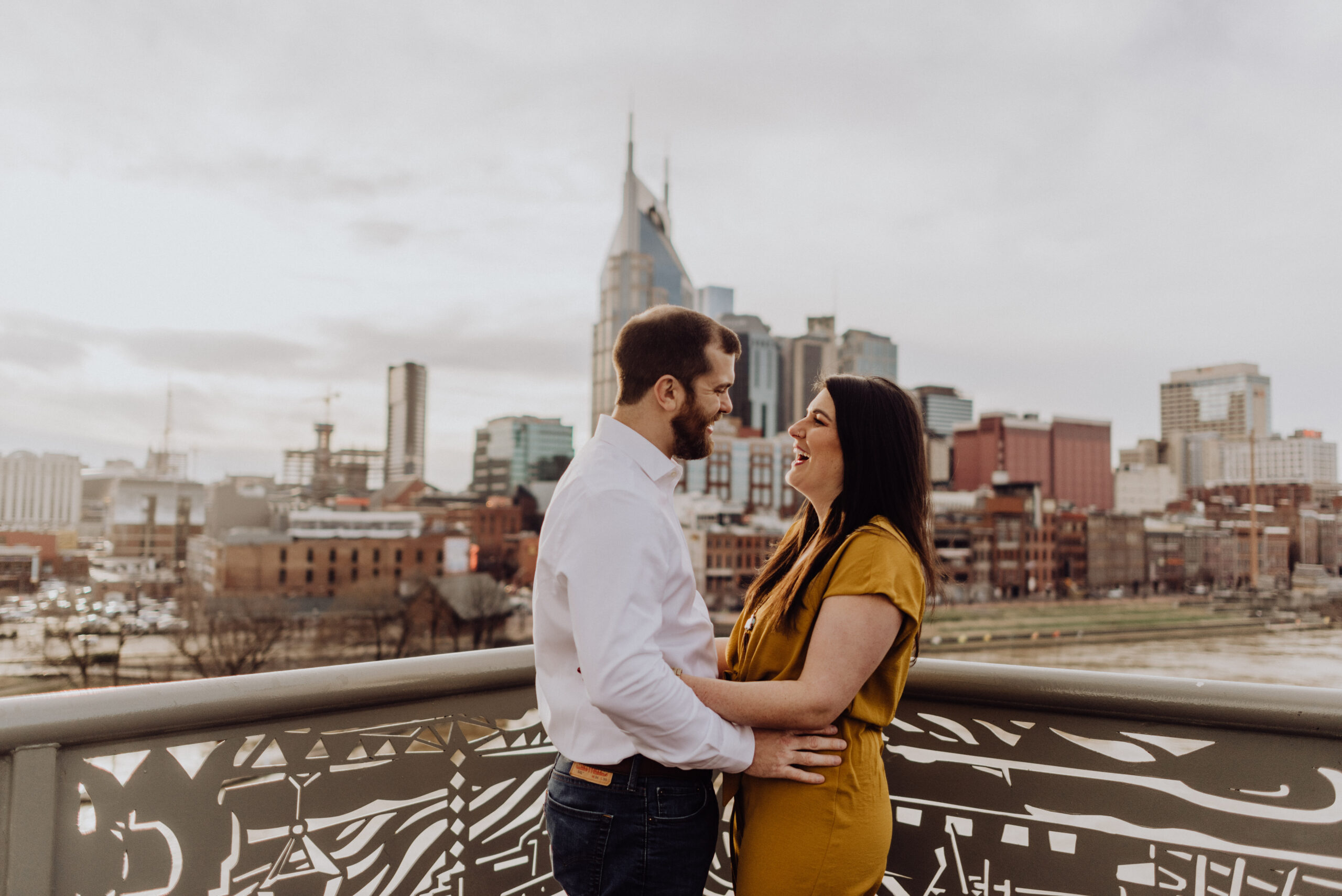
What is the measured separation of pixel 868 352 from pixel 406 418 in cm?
4977

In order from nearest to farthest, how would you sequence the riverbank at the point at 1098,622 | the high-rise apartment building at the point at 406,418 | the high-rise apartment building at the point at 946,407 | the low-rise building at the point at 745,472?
1. the riverbank at the point at 1098,622
2. the low-rise building at the point at 745,472
3. the high-rise apartment building at the point at 406,418
4. the high-rise apartment building at the point at 946,407

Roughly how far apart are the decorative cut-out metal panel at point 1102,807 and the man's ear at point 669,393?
2.85 ft

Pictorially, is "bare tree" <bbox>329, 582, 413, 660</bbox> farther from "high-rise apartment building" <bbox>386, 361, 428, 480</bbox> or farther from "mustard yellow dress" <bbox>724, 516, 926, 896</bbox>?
"high-rise apartment building" <bbox>386, 361, 428, 480</bbox>

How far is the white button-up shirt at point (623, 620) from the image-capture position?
951 millimetres

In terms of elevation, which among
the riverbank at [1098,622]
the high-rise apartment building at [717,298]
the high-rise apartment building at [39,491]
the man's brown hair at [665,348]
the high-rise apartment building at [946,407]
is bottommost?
the riverbank at [1098,622]

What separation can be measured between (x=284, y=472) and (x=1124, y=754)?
61862 millimetres

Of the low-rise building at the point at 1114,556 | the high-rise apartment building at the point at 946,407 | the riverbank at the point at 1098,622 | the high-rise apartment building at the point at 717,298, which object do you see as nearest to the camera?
the riverbank at the point at 1098,622

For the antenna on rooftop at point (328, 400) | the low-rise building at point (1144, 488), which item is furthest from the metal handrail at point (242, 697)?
the antenna on rooftop at point (328, 400)

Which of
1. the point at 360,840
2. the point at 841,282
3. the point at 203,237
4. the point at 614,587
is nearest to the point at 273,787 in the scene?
the point at 360,840

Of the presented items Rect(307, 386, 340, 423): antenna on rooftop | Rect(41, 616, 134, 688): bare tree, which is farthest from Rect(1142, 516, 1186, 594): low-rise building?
Rect(307, 386, 340, 423): antenna on rooftop

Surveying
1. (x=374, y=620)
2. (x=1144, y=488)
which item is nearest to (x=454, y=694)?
(x=374, y=620)

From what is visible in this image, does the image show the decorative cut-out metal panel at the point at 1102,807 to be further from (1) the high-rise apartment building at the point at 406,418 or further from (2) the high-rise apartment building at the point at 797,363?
(1) the high-rise apartment building at the point at 406,418

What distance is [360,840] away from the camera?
1.37 metres

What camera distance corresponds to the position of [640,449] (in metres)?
1.10
